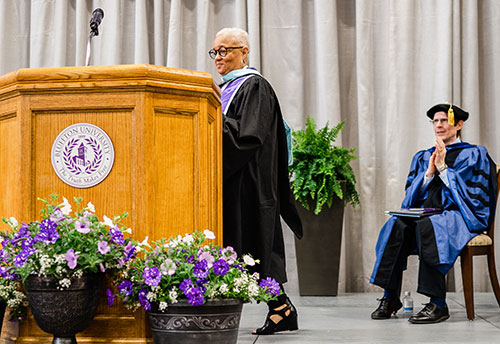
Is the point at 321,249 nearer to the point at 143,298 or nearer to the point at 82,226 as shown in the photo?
the point at 143,298

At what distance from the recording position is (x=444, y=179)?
438 cm

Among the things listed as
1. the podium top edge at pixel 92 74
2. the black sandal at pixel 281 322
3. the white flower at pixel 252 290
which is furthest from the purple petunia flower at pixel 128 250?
the black sandal at pixel 281 322

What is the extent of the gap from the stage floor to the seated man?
19cm

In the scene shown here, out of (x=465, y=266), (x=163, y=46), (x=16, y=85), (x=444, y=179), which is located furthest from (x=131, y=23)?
(x=16, y=85)

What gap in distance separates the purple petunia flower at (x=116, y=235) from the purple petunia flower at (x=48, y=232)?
0.17 metres

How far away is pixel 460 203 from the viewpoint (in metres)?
4.27

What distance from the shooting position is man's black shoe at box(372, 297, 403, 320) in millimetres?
4109

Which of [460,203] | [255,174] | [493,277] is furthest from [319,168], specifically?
[255,174]

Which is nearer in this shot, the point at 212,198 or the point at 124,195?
the point at 124,195

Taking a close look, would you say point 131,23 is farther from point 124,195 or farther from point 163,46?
point 124,195

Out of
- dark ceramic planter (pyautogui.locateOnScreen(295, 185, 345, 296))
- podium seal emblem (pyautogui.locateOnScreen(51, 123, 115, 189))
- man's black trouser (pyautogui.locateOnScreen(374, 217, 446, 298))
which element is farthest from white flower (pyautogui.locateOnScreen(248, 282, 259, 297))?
dark ceramic planter (pyautogui.locateOnScreen(295, 185, 345, 296))

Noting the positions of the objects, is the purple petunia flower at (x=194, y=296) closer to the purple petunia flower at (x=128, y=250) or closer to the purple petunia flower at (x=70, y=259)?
the purple petunia flower at (x=128, y=250)

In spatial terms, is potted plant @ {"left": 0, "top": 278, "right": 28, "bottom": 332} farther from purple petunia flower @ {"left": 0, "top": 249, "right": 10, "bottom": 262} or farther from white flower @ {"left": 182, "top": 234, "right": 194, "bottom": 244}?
white flower @ {"left": 182, "top": 234, "right": 194, "bottom": 244}

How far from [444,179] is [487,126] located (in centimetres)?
172
